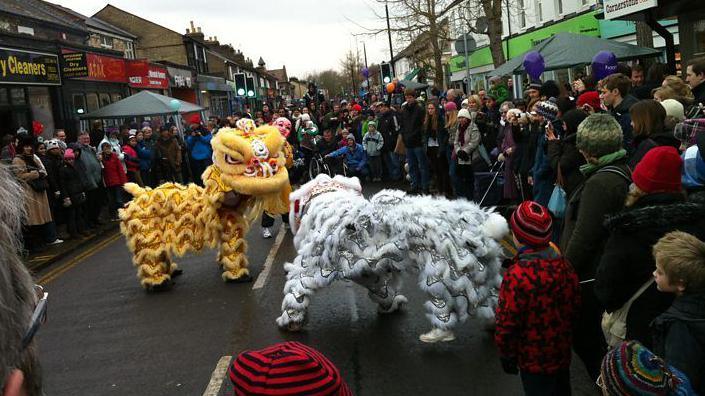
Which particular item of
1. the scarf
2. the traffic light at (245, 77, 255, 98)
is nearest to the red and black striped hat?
the scarf

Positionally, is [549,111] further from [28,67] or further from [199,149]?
[28,67]

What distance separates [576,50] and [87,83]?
1862 cm

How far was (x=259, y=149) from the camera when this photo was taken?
27.1 ft

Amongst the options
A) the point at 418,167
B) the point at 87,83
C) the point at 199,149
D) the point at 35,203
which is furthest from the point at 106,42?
the point at 35,203

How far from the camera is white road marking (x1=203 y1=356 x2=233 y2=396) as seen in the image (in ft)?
17.4

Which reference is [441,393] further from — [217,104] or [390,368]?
[217,104]

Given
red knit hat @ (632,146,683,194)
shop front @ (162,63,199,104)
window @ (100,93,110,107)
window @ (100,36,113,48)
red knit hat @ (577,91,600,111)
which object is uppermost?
window @ (100,36,113,48)

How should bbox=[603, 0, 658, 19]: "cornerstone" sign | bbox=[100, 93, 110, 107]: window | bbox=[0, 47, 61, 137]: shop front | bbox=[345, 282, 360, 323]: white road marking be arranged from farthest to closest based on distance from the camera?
bbox=[100, 93, 110, 107]: window → bbox=[0, 47, 61, 137]: shop front → bbox=[603, 0, 658, 19]: "cornerstone" sign → bbox=[345, 282, 360, 323]: white road marking

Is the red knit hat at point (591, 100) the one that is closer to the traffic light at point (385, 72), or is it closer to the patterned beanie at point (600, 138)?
the patterned beanie at point (600, 138)

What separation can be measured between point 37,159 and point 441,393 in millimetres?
9758

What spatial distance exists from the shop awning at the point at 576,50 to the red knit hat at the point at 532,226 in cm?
949

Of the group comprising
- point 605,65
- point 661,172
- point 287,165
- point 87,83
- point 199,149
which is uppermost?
point 87,83

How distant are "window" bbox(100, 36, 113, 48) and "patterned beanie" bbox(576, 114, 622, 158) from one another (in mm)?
33362

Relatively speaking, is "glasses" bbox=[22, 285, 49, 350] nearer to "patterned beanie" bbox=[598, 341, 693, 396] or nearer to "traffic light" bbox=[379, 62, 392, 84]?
"patterned beanie" bbox=[598, 341, 693, 396]
